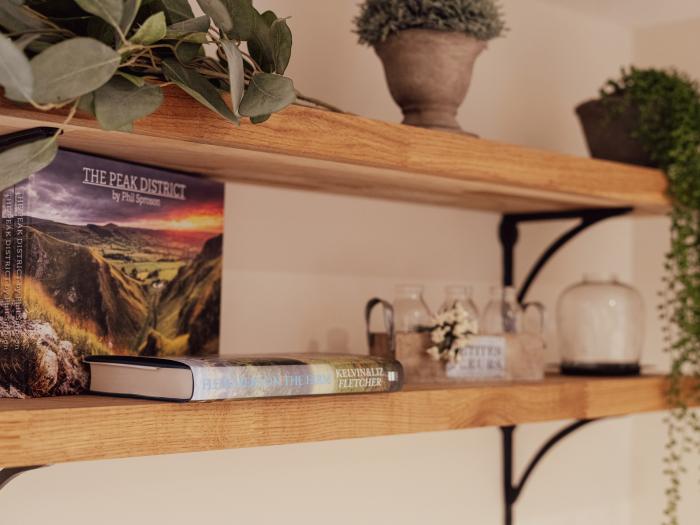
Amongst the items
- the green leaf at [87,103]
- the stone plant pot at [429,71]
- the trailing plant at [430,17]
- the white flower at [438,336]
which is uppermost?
the trailing plant at [430,17]

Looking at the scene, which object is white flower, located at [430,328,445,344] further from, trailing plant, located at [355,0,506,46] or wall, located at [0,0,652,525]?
trailing plant, located at [355,0,506,46]

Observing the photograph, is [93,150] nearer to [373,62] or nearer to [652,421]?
[373,62]

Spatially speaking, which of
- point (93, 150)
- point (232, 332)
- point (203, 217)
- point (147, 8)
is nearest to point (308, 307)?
point (232, 332)

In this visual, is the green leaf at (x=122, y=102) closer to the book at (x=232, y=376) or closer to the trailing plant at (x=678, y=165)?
the book at (x=232, y=376)

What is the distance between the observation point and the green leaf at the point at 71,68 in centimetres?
79

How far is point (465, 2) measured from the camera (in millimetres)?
1308

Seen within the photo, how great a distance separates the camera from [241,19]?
980mm

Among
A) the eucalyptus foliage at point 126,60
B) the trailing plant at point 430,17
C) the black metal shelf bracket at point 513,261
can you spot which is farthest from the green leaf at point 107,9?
the black metal shelf bracket at point 513,261

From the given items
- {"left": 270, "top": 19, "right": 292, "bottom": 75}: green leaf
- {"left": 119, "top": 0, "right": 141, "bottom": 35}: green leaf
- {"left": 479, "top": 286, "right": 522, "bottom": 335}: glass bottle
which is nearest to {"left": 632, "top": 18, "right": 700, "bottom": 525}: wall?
{"left": 479, "top": 286, "right": 522, "bottom": 335}: glass bottle

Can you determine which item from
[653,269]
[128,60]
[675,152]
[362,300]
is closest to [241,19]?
[128,60]

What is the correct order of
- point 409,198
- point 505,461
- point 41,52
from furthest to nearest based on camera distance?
point 505,461, point 409,198, point 41,52

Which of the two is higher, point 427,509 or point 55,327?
point 55,327

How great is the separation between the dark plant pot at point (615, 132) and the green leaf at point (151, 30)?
980mm

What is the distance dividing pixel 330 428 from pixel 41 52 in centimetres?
50
